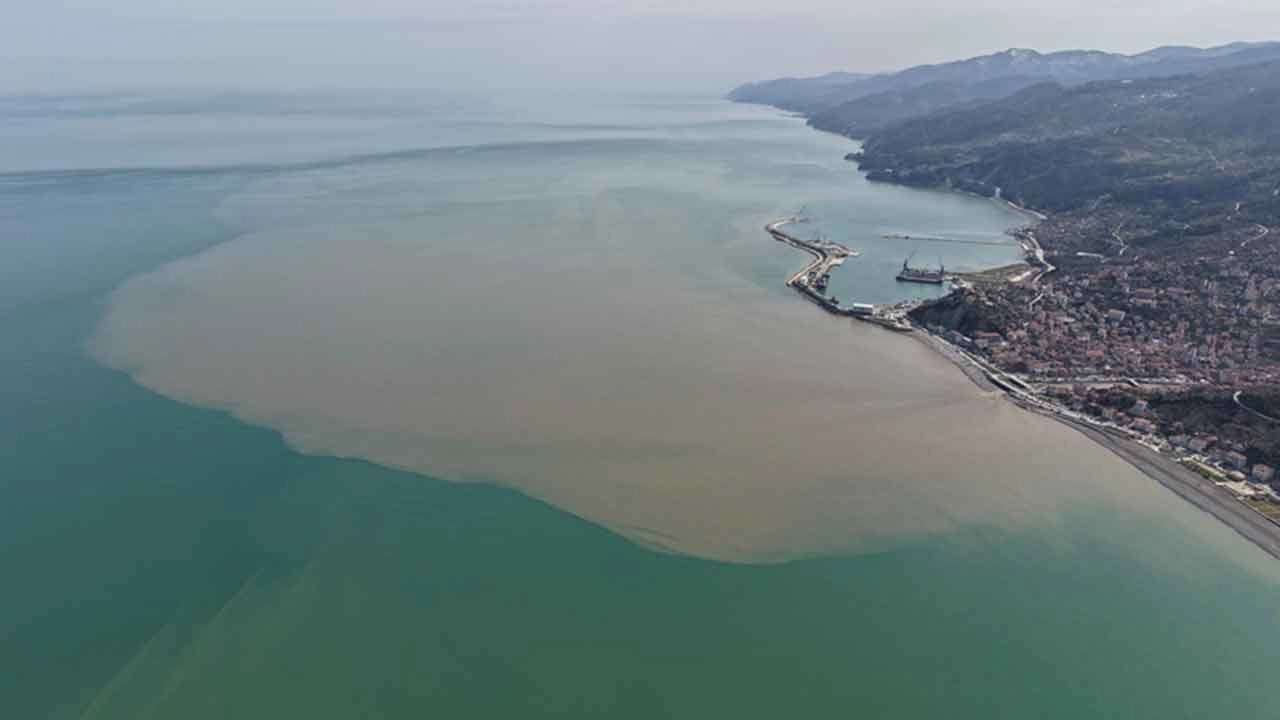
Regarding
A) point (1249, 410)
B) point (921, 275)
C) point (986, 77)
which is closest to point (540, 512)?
point (1249, 410)

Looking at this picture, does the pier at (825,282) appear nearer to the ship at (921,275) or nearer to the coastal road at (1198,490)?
the ship at (921,275)

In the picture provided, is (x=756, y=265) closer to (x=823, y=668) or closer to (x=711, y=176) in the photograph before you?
(x=823, y=668)

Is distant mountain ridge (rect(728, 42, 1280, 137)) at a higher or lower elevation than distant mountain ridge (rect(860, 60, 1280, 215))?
higher

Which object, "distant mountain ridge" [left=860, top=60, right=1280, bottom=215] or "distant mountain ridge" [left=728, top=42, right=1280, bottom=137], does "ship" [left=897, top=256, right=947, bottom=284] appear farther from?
"distant mountain ridge" [left=728, top=42, right=1280, bottom=137]

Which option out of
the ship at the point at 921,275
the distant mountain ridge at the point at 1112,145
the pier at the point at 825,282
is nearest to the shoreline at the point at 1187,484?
the pier at the point at 825,282

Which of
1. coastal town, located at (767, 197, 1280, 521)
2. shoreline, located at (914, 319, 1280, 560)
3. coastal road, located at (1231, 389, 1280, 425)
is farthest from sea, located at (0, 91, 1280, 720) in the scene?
coastal road, located at (1231, 389, 1280, 425)
